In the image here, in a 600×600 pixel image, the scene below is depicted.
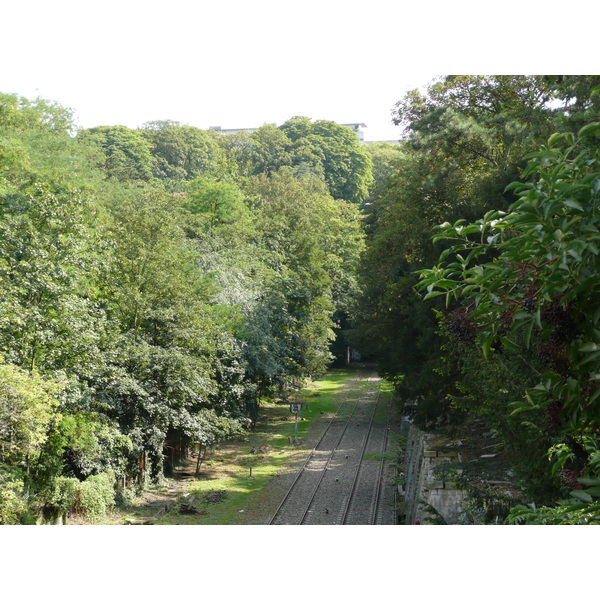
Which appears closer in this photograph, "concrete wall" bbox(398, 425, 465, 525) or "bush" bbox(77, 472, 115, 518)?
"concrete wall" bbox(398, 425, 465, 525)

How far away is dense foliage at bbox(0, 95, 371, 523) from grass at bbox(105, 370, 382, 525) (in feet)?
2.75

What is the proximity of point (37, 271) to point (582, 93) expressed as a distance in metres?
8.11

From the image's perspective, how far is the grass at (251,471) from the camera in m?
12.0

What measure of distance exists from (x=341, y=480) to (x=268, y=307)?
613cm

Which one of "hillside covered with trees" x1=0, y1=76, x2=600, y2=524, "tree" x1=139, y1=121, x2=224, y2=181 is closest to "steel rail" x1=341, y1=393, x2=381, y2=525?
"hillside covered with trees" x1=0, y1=76, x2=600, y2=524

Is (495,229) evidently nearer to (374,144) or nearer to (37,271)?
(37,271)

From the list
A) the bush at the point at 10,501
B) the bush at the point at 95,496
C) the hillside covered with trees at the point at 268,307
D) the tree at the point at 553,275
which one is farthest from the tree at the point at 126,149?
the tree at the point at 553,275

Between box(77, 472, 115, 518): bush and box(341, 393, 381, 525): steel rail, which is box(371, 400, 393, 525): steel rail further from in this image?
box(77, 472, 115, 518): bush

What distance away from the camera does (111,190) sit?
67.2 feet

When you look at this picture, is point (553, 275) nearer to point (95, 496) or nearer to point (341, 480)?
point (95, 496)

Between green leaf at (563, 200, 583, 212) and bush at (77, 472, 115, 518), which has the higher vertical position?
green leaf at (563, 200, 583, 212)

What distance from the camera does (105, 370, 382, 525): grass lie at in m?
12.0

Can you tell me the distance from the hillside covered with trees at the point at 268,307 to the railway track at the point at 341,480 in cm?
231

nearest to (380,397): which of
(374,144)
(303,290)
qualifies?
(303,290)
